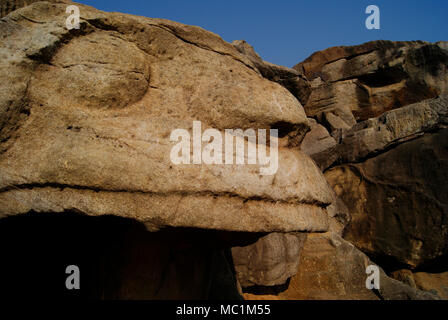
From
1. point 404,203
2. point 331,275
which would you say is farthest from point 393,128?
point 331,275

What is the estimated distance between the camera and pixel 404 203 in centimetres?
357

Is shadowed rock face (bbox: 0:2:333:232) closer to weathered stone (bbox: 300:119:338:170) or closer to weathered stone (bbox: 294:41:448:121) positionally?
weathered stone (bbox: 300:119:338:170)

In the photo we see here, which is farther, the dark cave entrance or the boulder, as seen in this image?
the boulder


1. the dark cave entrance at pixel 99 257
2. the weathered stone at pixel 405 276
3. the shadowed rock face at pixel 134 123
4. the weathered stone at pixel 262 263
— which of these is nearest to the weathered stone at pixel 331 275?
the weathered stone at pixel 262 263

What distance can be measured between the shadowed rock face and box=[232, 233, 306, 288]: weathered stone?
5.97 ft

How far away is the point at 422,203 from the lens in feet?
11.3

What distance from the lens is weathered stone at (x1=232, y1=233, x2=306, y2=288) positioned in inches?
116

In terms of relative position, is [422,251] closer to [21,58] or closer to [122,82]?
[122,82]

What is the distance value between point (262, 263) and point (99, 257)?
1950mm

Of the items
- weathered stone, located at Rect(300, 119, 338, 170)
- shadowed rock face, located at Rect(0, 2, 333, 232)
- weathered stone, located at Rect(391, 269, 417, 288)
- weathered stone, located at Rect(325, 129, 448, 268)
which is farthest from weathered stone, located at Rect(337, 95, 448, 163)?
shadowed rock face, located at Rect(0, 2, 333, 232)

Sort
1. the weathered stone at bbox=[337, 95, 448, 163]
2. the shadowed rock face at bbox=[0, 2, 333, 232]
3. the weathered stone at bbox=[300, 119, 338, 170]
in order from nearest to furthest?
1. the shadowed rock face at bbox=[0, 2, 333, 232]
2. the weathered stone at bbox=[337, 95, 448, 163]
3. the weathered stone at bbox=[300, 119, 338, 170]

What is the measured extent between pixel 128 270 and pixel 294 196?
71 centimetres

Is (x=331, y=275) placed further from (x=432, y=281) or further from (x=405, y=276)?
(x=432, y=281)

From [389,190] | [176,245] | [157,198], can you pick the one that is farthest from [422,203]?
[157,198]
